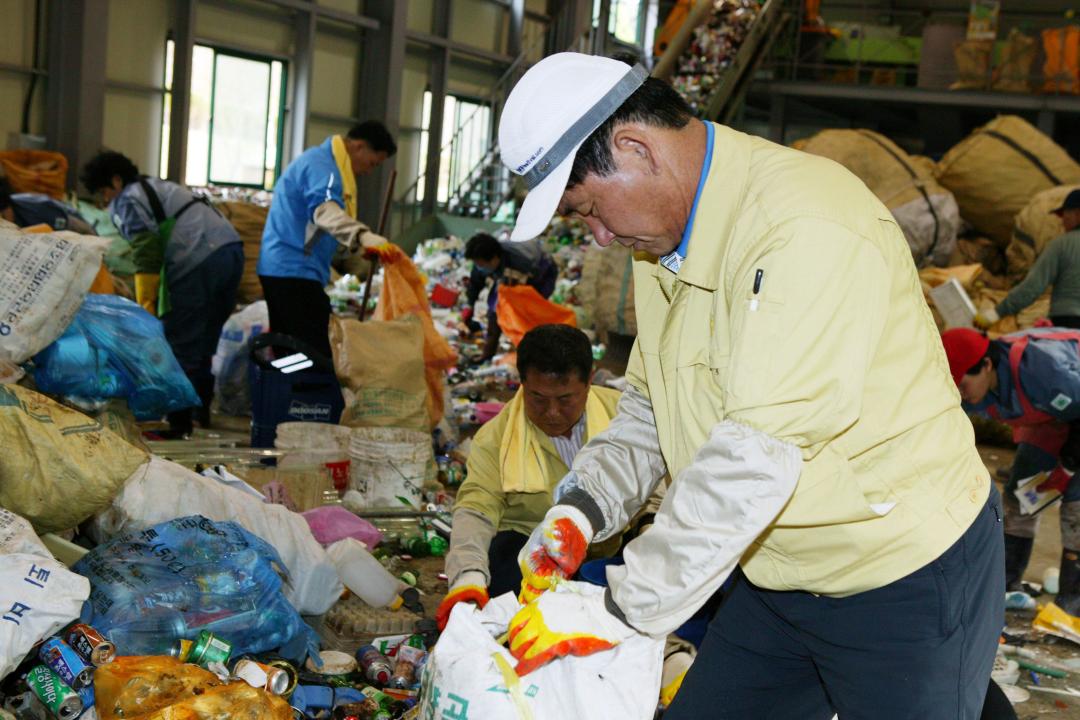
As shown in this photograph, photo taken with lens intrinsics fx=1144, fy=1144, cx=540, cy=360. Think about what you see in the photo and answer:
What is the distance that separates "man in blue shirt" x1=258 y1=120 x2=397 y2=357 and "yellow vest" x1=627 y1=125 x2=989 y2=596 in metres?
3.86

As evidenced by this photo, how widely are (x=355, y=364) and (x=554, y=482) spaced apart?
189cm

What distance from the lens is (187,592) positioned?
2.58 meters

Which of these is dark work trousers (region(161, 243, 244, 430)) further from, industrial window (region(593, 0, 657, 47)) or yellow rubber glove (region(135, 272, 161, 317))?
industrial window (region(593, 0, 657, 47))

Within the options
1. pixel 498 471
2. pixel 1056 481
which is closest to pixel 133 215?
pixel 498 471

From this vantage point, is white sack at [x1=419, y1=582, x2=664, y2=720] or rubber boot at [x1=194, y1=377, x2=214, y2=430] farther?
rubber boot at [x1=194, y1=377, x2=214, y2=430]

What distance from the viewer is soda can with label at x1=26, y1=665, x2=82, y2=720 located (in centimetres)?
219

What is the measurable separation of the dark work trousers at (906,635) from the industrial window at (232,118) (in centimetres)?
990

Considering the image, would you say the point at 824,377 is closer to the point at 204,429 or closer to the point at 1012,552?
the point at 1012,552

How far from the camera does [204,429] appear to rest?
563 centimetres

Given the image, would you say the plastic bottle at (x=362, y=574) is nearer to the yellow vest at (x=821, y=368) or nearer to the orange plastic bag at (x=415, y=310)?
the orange plastic bag at (x=415, y=310)

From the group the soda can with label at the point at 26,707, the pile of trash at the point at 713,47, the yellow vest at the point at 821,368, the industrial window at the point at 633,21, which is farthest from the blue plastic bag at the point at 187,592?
the industrial window at the point at 633,21

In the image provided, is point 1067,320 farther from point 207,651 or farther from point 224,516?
point 207,651

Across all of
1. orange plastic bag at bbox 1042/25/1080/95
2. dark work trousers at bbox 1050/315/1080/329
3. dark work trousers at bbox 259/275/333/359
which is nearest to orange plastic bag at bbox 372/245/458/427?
dark work trousers at bbox 259/275/333/359

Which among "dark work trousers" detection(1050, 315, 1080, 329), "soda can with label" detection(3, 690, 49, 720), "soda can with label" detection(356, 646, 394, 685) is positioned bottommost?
"soda can with label" detection(356, 646, 394, 685)
